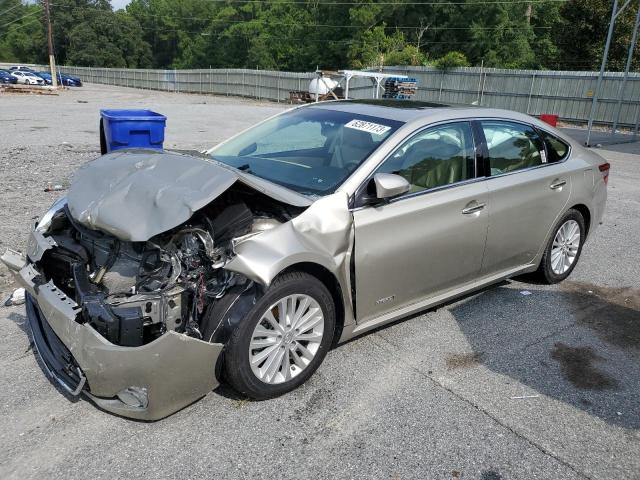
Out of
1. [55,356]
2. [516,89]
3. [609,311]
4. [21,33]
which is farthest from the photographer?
[21,33]

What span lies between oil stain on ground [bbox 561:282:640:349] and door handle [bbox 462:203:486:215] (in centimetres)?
134

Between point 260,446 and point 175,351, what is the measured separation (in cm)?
66

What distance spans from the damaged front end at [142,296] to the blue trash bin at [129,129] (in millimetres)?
3439

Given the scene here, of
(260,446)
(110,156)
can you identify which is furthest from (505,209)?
(110,156)

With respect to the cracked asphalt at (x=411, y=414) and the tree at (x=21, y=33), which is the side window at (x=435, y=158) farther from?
the tree at (x=21, y=33)

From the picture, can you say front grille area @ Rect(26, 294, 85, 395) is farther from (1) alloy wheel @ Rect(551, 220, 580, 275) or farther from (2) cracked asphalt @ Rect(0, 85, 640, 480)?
(1) alloy wheel @ Rect(551, 220, 580, 275)

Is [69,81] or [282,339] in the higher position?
[282,339]

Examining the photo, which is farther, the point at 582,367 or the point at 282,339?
the point at 582,367

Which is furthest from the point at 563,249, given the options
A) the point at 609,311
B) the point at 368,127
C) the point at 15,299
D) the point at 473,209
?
the point at 15,299

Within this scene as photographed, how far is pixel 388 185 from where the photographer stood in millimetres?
3336

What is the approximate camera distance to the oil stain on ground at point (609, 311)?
4.27 m

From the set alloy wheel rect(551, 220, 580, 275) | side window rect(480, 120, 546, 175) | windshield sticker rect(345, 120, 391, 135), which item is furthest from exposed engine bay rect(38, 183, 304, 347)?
alloy wheel rect(551, 220, 580, 275)

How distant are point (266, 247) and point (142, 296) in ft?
2.24

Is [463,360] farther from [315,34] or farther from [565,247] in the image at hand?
[315,34]
